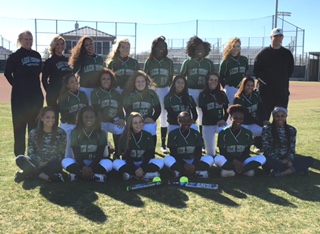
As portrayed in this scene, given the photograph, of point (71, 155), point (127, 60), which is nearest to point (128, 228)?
point (71, 155)

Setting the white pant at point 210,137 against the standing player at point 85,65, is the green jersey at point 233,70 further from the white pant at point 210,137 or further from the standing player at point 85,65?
the standing player at point 85,65

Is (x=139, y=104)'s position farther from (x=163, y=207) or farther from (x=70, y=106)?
(x=163, y=207)

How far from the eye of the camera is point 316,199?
12.4ft

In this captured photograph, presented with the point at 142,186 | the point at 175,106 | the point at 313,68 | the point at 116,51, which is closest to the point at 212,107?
the point at 175,106

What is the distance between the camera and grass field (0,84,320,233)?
121 inches

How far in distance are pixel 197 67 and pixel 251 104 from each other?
106 cm

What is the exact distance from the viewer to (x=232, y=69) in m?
5.82

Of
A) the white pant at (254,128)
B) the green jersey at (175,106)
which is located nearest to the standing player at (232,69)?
the white pant at (254,128)

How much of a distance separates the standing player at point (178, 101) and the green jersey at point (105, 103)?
827mm

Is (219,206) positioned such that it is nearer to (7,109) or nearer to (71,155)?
(71,155)

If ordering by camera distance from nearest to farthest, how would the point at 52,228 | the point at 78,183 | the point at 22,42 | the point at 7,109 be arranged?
the point at 52,228 < the point at 78,183 < the point at 22,42 < the point at 7,109

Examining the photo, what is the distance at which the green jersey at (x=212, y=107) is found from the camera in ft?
17.6

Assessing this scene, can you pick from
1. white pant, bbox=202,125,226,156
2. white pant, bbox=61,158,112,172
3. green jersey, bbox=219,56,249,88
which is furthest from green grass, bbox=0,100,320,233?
green jersey, bbox=219,56,249,88

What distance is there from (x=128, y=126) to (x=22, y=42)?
1.91 meters
